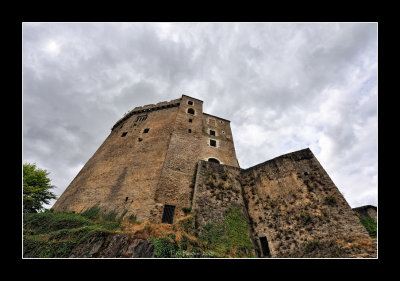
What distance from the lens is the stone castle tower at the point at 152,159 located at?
46.2ft

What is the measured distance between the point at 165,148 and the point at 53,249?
33.0ft

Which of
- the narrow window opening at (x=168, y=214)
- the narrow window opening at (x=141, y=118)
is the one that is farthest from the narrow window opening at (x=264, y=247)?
the narrow window opening at (x=141, y=118)

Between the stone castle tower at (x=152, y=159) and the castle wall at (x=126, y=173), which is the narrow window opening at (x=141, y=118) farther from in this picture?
the castle wall at (x=126, y=173)

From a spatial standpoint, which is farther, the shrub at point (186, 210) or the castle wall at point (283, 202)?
the shrub at point (186, 210)

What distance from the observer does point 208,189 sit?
14.6 meters

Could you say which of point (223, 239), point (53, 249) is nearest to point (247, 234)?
point (223, 239)

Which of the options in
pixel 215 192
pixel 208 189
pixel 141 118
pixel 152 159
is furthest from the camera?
pixel 141 118

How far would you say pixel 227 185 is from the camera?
50.2ft

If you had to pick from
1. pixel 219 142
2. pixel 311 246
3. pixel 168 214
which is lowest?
pixel 311 246

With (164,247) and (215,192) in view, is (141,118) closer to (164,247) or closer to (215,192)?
(215,192)

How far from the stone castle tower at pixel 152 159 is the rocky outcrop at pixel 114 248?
2471mm

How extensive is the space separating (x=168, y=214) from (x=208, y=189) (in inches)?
133

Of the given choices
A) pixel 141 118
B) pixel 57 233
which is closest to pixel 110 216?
pixel 57 233

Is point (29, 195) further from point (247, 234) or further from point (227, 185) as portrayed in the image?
point (247, 234)
